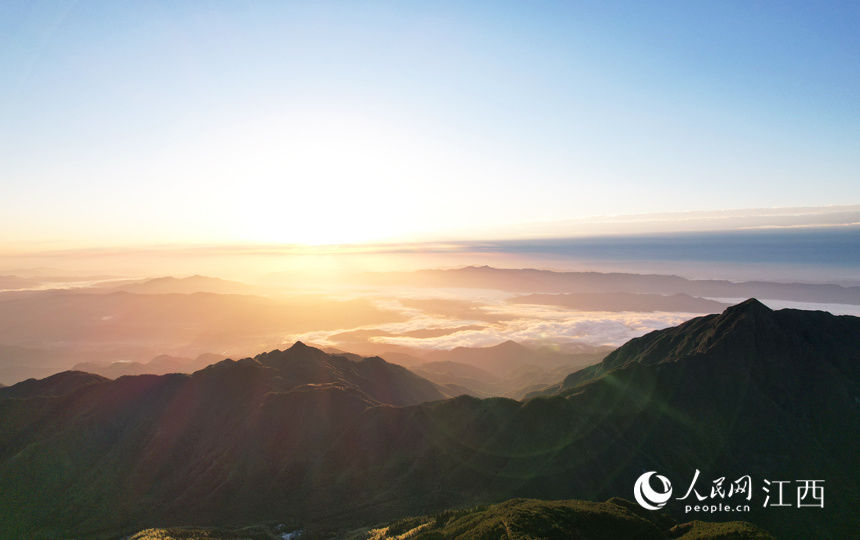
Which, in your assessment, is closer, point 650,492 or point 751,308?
point 650,492

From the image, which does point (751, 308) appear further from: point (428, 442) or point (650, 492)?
point (428, 442)

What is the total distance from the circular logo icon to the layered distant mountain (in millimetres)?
3144

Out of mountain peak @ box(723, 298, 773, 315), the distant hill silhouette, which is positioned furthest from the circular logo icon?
mountain peak @ box(723, 298, 773, 315)

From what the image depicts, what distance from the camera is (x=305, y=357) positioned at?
17338cm

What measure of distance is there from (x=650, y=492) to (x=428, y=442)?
5648 cm

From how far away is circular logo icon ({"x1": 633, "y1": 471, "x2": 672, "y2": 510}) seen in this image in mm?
94375

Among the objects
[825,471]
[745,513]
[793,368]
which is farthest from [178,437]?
[793,368]

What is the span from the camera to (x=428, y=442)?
401 ft

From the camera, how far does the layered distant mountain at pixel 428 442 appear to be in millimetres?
103625

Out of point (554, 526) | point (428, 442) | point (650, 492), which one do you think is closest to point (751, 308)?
point (650, 492)

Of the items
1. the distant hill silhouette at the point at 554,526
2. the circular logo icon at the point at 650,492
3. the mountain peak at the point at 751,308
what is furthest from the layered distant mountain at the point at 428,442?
the distant hill silhouette at the point at 554,526

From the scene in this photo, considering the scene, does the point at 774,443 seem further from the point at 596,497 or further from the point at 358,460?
the point at 358,460

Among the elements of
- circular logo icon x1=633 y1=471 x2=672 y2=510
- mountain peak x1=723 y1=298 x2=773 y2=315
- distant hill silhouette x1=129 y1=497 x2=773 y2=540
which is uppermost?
mountain peak x1=723 y1=298 x2=773 y2=315

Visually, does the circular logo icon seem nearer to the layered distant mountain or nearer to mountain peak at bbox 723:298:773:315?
the layered distant mountain
